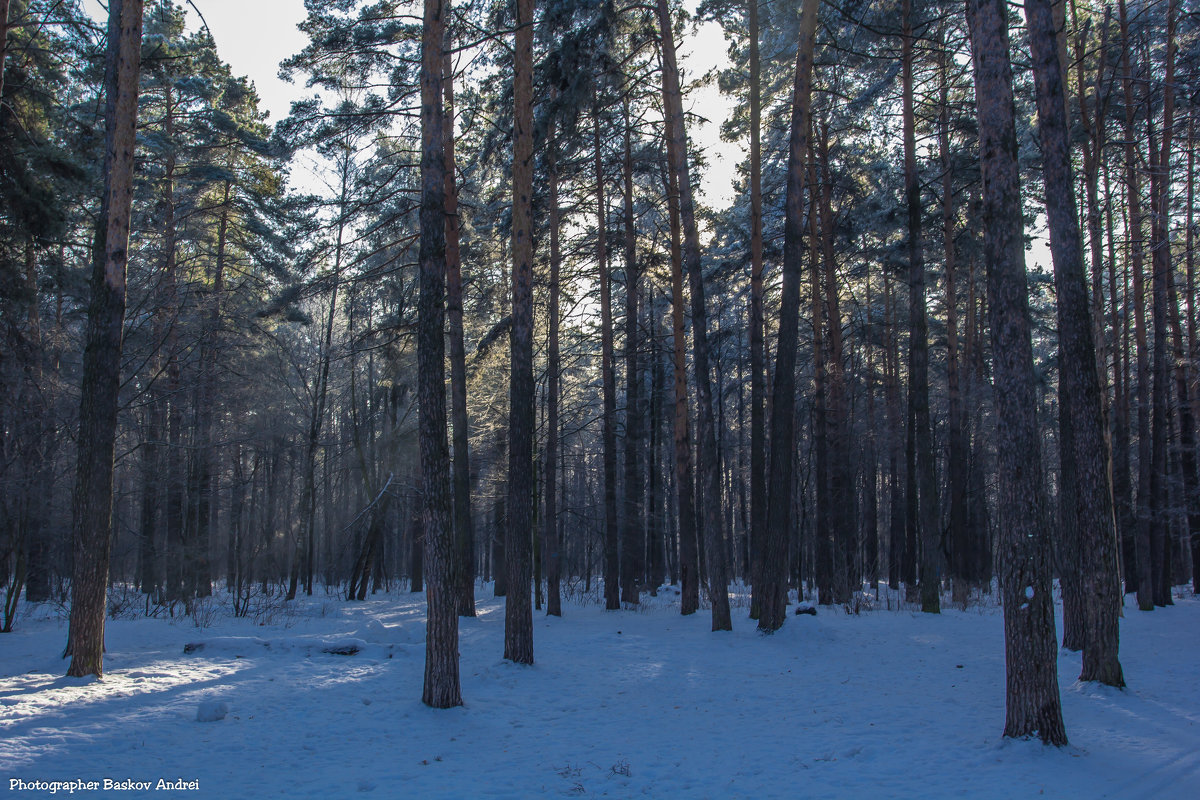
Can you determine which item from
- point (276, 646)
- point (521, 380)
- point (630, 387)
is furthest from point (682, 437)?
point (276, 646)

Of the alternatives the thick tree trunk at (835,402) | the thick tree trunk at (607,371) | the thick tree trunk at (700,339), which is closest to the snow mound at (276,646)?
the thick tree trunk at (700,339)

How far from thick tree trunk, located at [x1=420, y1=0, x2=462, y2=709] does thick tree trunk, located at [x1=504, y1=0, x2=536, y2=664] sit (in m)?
1.86

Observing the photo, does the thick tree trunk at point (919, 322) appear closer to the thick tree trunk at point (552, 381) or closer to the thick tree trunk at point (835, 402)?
the thick tree trunk at point (835, 402)

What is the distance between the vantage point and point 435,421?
7.39 meters

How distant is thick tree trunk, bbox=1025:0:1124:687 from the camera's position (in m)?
7.46

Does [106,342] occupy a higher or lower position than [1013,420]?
higher

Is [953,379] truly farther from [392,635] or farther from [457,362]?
[392,635]

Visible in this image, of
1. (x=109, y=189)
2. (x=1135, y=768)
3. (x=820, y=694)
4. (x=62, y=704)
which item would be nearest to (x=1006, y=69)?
(x=1135, y=768)

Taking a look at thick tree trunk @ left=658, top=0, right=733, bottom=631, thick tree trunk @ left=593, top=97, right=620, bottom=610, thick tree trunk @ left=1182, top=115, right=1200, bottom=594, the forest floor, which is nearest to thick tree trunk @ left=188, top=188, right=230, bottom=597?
the forest floor

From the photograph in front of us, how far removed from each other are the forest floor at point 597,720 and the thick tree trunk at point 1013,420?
0.55 m

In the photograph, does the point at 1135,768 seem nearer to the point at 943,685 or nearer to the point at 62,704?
the point at 943,685

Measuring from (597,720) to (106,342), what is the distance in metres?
7.65

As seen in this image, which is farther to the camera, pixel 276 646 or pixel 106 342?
pixel 276 646

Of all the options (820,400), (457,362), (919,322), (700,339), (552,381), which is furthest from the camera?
(820,400)
